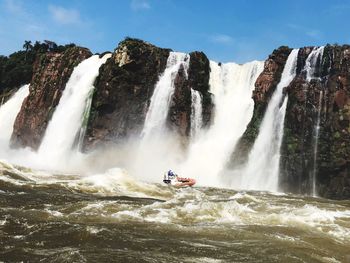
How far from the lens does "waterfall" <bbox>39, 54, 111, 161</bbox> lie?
43.0 meters

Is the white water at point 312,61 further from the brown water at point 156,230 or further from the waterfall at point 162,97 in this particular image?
the brown water at point 156,230

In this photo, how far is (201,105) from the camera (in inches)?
1587

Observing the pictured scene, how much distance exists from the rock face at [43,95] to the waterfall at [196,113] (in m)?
14.9

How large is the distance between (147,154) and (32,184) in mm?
19278

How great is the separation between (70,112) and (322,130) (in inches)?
947

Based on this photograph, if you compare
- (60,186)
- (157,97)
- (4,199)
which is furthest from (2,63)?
(4,199)

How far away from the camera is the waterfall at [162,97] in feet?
130

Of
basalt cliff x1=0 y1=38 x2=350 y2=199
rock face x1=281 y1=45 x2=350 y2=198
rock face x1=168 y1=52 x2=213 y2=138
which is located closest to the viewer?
rock face x1=281 y1=45 x2=350 y2=198

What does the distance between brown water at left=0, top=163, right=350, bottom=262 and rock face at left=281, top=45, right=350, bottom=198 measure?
1073cm

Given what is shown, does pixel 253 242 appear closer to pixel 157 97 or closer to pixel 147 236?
pixel 147 236

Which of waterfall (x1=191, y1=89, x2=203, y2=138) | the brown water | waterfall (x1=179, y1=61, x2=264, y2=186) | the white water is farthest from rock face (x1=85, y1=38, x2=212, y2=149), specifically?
the brown water

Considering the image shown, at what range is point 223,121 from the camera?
3997 centimetres

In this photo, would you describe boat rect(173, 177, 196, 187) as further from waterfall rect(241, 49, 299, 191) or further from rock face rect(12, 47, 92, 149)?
rock face rect(12, 47, 92, 149)

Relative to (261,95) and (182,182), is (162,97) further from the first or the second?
(182,182)
